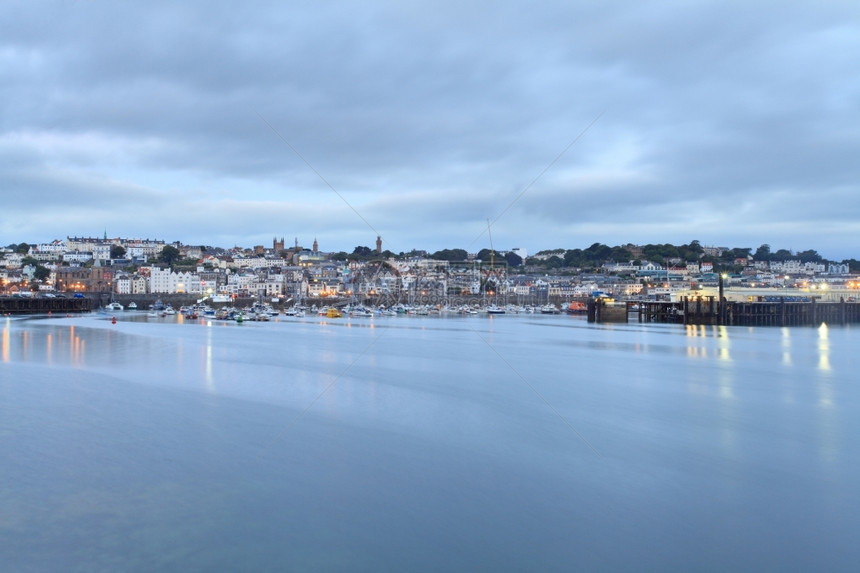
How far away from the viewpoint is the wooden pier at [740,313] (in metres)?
62.1

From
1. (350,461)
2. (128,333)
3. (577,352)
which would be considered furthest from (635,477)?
(128,333)

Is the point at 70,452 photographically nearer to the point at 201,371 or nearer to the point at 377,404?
the point at 377,404

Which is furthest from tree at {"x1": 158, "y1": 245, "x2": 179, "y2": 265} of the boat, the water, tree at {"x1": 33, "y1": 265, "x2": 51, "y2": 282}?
the water

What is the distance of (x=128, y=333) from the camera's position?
41375mm

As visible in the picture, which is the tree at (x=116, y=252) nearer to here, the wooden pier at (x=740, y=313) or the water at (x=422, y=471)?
the wooden pier at (x=740, y=313)

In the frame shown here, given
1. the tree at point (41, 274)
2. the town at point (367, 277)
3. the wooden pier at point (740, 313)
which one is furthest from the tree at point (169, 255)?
the wooden pier at point (740, 313)

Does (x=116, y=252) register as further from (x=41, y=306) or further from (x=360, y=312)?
(x=360, y=312)

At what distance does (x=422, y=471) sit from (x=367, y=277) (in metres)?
121

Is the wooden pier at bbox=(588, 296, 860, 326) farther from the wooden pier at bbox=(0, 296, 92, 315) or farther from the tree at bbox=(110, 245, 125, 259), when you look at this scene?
the tree at bbox=(110, 245, 125, 259)

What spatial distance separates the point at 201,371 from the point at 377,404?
881cm

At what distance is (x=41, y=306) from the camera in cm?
7375

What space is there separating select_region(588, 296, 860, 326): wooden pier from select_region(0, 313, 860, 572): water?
4130 cm

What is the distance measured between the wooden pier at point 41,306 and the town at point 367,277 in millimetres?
15165

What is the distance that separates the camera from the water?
777 cm
